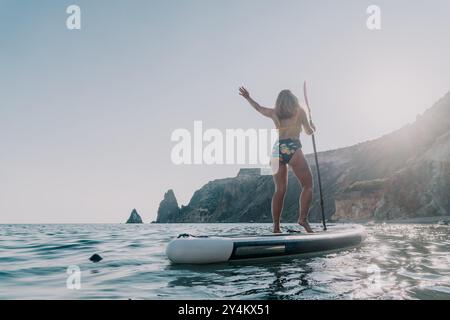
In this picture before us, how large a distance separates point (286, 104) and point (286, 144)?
0.91 m

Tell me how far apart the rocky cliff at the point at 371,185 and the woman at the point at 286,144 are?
43143 mm

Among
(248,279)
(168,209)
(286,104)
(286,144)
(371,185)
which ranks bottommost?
(168,209)

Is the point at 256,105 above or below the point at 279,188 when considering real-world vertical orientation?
above

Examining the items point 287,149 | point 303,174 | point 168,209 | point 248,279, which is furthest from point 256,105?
point 168,209

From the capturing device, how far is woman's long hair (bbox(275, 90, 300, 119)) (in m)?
8.37

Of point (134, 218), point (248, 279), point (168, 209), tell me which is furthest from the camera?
point (134, 218)

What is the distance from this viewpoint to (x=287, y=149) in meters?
8.54

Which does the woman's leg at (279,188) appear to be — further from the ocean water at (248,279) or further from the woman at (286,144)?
the ocean water at (248,279)

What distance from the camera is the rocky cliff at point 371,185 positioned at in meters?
48.9

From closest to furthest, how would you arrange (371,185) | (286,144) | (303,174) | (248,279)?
(248,279), (286,144), (303,174), (371,185)

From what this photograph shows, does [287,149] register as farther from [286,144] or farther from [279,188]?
[279,188]

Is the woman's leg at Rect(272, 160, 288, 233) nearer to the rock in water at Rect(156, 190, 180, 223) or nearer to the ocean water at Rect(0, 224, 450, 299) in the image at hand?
the ocean water at Rect(0, 224, 450, 299)

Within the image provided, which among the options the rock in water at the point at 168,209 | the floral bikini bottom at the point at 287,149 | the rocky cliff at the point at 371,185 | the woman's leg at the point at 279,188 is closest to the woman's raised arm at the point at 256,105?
the floral bikini bottom at the point at 287,149
